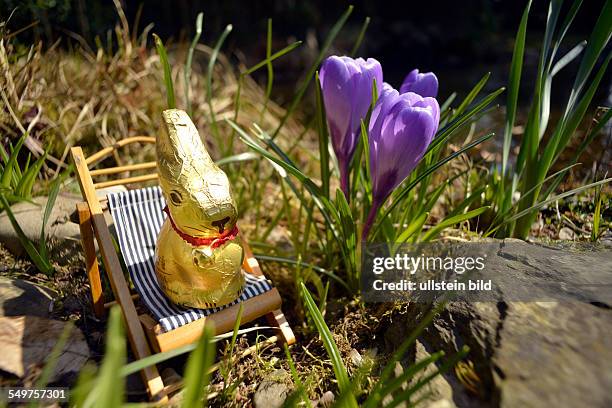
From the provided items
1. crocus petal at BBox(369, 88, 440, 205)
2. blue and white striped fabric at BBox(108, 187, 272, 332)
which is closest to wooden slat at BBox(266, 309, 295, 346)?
blue and white striped fabric at BBox(108, 187, 272, 332)

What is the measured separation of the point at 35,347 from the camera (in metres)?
1.58

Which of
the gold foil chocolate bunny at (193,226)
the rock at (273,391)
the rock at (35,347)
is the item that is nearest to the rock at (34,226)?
the rock at (35,347)

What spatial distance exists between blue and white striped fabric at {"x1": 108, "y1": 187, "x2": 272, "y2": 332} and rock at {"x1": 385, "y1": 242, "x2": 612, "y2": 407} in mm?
626

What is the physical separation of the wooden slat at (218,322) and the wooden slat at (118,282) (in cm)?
5

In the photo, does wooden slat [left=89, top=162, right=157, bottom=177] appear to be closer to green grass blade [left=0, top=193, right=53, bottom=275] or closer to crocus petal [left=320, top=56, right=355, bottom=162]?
green grass blade [left=0, top=193, right=53, bottom=275]

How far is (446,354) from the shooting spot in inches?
55.7

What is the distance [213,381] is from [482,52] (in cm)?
672

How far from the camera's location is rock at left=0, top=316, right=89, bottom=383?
4.96 feet

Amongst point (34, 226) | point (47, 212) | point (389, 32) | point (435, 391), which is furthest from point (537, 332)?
point (389, 32)

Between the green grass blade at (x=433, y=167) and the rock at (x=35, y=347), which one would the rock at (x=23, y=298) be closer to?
the rock at (x=35, y=347)

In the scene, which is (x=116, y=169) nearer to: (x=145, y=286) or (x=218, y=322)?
(x=145, y=286)

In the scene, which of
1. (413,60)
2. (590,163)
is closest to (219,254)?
(590,163)

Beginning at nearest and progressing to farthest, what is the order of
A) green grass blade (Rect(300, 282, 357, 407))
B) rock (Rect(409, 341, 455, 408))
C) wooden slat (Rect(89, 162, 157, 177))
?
rock (Rect(409, 341, 455, 408)), green grass blade (Rect(300, 282, 357, 407)), wooden slat (Rect(89, 162, 157, 177))

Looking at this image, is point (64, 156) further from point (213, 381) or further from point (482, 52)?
point (482, 52)
